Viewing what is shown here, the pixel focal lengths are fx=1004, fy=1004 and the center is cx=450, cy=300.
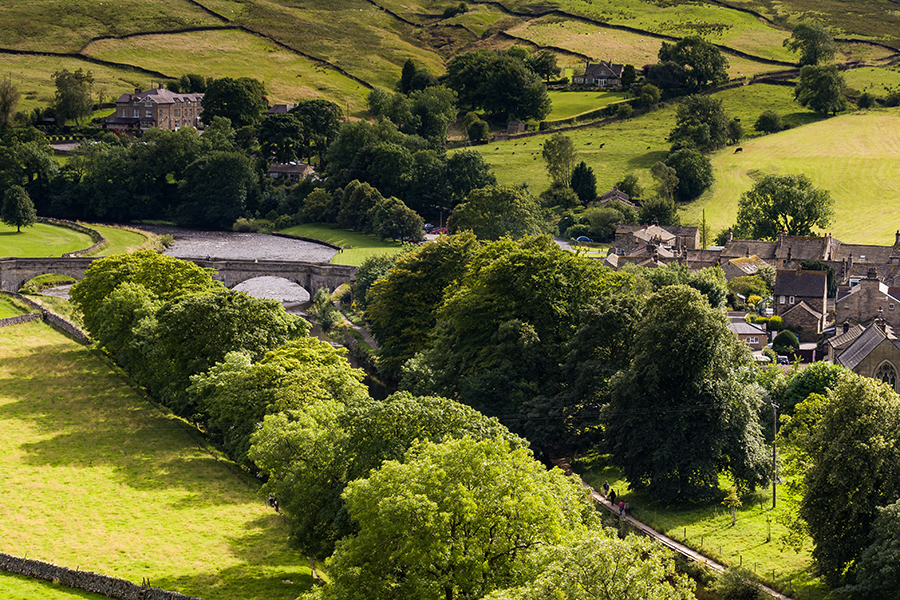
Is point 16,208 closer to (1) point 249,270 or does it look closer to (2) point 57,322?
(1) point 249,270

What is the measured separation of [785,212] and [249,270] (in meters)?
69.3

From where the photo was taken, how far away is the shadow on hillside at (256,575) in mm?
42188

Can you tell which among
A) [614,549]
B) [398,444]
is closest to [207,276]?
→ [398,444]

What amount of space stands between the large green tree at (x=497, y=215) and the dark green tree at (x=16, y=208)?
57.4 m

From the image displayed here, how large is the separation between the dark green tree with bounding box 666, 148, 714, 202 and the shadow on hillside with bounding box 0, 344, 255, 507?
A: 9455 centimetres

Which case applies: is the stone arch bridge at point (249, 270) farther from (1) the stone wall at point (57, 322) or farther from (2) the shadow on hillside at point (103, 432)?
(2) the shadow on hillside at point (103, 432)

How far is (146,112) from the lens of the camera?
180625mm

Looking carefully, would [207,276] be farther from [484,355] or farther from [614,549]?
[614,549]

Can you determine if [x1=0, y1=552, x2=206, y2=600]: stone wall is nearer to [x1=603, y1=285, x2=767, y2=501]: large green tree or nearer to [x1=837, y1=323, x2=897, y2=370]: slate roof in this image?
[x1=603, y1=285, x2=767, y2=501]: large green tree

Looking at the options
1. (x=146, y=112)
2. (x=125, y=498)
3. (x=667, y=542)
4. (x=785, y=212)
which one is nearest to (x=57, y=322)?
(x=125, y=498)

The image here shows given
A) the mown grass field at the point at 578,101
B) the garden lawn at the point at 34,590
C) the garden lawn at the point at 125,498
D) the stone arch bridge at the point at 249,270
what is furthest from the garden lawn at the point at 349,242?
the garden lawn at the point at 34,590

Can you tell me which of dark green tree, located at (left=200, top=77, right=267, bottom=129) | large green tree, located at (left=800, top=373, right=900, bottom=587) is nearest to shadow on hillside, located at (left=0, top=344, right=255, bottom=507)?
large green tree, located at (left=800, top=373, right=900, bottom=587)

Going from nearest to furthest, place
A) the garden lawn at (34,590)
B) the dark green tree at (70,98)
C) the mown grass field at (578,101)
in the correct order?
the garden lawn at (34,590), the dark green tree at (70,98), the mown grass field at (578,101)

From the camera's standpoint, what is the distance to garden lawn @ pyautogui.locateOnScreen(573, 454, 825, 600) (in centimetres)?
4450
